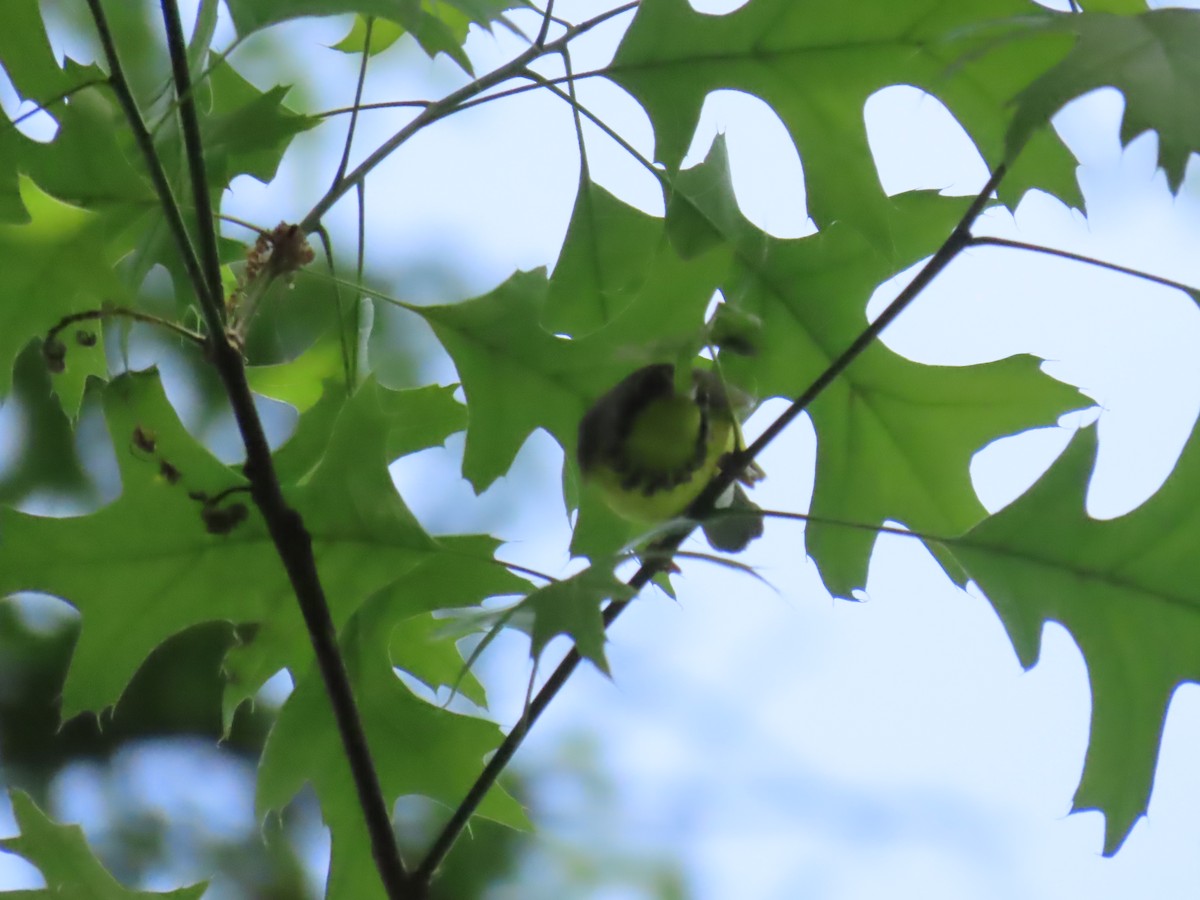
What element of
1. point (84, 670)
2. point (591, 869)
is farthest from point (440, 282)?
point (84, 670)

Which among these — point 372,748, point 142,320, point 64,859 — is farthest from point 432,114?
point 64,859

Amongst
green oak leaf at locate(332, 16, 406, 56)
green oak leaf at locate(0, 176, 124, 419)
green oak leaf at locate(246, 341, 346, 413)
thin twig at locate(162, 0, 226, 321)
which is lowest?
thin twig at locate(162, 0, 226, 321)

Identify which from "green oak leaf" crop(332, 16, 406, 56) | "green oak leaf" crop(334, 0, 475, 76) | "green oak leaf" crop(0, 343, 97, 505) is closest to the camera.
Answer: "green oak leaf" crop(334, 0, 475, 76)

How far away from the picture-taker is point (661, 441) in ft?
2.28

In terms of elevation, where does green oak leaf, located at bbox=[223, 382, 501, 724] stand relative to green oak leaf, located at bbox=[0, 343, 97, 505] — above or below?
below

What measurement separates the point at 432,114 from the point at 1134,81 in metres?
0.40

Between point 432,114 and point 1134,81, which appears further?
point 432,114

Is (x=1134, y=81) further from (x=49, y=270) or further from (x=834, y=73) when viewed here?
(x=49, y=270)

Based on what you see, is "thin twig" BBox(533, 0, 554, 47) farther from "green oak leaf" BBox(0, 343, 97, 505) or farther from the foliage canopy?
"green oak leaf" BBox(0, 343, 97, 505)

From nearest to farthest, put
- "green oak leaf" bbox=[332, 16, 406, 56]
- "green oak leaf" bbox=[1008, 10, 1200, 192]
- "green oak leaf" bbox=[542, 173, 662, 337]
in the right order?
"green oak leaf" bbox=[1008, 10, 1200, 192]
"green oak leaf" bbox=[542, 173, 662, 337]
"green oak leaf" bbox=[332, 16, 406, 56]

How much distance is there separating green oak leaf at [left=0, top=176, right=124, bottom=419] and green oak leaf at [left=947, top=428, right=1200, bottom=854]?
57 cm

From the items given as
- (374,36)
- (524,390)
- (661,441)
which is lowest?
(661,441)

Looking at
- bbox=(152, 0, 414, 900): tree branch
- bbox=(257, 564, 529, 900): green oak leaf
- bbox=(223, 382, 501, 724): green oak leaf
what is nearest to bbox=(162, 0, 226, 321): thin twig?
bbox=(152, 0, 414, 900): tree branch

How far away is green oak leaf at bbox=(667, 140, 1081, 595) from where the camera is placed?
807 millimetres
